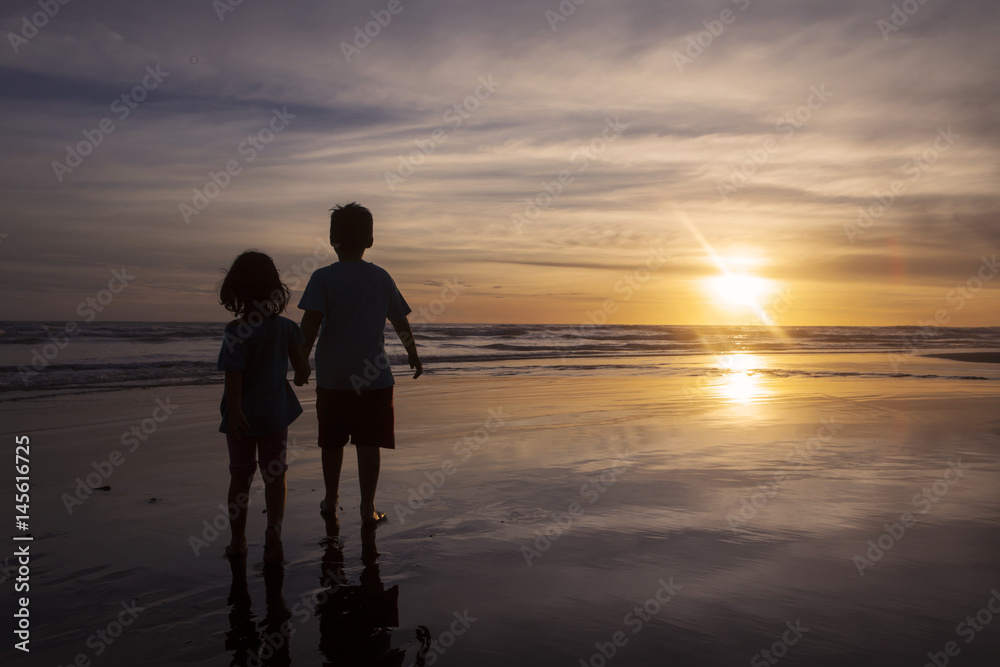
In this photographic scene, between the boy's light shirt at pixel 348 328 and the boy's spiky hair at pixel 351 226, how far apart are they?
0.46 feet

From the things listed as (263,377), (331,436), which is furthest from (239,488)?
(331,436)

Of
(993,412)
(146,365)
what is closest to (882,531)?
(993,412)

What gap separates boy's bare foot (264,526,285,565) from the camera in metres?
3.33

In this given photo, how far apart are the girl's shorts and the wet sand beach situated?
1.37 feet

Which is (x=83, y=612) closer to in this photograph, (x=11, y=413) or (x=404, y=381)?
(x=11, y=413)

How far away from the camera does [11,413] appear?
8875 mm

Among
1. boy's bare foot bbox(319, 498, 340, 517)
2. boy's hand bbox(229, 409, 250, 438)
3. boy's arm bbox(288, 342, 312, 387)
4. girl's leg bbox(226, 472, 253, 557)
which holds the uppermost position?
boy's arm bbox(288, 342, 312, 387)

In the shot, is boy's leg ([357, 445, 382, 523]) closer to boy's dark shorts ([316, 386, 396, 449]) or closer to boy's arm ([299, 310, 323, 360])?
boy's dark shorts ([316, 386, 396, 449])

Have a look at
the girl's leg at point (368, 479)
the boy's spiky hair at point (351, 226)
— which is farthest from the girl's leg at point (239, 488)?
the boy's spiky hair at point (351, 226)

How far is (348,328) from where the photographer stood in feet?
13.5

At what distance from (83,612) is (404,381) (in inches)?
437

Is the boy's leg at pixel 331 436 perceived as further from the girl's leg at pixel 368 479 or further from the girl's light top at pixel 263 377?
the girl's light top at pixel 263 377

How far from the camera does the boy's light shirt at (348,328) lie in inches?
161

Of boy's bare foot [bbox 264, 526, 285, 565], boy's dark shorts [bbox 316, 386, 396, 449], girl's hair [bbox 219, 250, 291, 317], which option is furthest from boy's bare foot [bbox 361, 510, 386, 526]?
girl's hair [bbox 219, 250, 291, 317]
